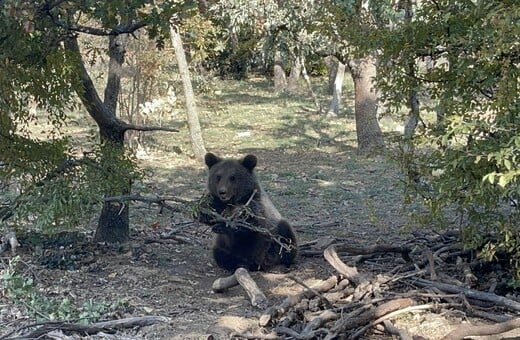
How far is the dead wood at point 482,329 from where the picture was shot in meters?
5.57

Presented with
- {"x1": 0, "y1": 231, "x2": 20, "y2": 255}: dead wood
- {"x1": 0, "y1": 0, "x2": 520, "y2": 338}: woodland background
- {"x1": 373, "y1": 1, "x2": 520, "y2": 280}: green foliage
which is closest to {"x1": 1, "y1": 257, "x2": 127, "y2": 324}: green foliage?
{"x1": 0, "y1": 0, "x2": 520, "y2": 338}: woodland background

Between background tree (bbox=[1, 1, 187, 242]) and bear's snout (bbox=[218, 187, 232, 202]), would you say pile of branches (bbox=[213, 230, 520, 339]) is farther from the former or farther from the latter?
background tree (bbox=[1, 1, 187, 242])

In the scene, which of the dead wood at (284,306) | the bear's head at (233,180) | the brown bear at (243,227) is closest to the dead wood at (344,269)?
the dead wood at (284,306)

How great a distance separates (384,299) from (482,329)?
97cm

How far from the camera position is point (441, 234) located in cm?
848

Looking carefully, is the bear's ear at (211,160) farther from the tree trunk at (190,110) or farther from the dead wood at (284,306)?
the tree trunk at (190,110)

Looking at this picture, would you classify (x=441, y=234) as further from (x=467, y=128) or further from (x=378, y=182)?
(x=378, y=182)

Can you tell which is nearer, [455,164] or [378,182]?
[455,164]

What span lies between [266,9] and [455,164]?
11.6 meters

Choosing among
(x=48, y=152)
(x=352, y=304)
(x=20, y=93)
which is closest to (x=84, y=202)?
(x=48, y=152)

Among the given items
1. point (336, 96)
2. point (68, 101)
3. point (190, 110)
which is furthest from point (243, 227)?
point (336, 96)

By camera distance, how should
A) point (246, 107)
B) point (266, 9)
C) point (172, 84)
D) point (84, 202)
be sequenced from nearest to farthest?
point (84, 202)
point (266, 9)
point (172, 84)
point (246, 107)

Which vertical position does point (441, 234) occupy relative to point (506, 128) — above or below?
below

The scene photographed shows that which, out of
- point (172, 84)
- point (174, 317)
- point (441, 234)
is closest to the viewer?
point (174, 317)
